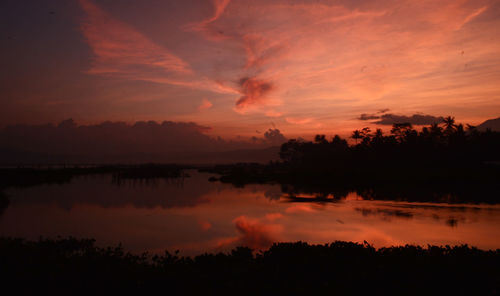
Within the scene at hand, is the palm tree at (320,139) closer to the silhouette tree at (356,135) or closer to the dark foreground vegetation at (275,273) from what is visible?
the silhouette tree at (356,135)

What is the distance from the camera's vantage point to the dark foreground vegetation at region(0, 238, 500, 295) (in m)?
9.89

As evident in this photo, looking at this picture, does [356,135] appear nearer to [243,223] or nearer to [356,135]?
[356,135]

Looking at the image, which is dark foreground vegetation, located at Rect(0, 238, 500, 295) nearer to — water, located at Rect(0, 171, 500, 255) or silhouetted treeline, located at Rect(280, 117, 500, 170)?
water, located at Rect(0, 171, 500, 255)

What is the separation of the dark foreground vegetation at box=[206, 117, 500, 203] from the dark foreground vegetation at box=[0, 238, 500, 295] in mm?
30510

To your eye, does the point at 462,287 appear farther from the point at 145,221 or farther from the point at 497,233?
the point at 145,221

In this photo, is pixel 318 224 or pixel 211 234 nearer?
pixel 211 234

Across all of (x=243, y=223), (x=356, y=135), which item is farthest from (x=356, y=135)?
(x=243, y=223)

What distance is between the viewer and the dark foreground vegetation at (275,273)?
9.89 metres

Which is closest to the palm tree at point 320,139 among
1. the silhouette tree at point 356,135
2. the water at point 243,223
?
the silhouette tree at point 356,135

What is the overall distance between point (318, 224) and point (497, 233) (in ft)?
39.5

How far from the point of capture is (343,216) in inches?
1117

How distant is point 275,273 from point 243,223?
50.0 ft

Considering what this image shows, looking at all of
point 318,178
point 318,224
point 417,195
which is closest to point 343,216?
point 318,224

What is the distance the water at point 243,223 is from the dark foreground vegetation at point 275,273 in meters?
5.74
